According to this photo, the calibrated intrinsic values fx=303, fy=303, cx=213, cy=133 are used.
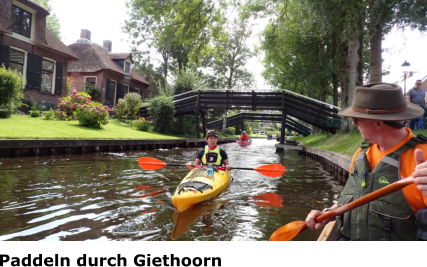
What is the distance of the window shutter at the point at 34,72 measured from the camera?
59.7 feet

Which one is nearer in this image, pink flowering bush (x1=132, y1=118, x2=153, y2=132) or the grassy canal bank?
the grassy canal bank

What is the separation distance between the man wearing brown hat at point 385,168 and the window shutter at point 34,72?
20075 mm

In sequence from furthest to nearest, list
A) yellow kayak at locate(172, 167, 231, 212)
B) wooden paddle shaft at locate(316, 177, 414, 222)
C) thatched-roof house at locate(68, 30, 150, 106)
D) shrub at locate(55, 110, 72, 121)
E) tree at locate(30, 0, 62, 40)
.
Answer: tree at locate(30, 0, 62, 40) < thatched-roof house at locate(68, 30, 150, 106) < shrub at locate(55, 110, 72, 121) < yellow kayak at locate(172, 167, 231, 212) < wooden paddle shaft at locate(316, 177, 414, 222)

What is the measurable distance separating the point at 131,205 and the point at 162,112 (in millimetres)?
16150

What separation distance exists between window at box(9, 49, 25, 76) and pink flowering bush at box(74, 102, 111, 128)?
19.1 ft

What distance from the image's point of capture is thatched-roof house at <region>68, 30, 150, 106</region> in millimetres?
26420

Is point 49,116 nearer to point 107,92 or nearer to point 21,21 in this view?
point 21,21

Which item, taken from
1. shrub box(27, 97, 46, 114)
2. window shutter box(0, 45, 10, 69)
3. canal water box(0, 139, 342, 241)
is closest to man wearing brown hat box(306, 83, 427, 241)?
canal water box(0, 139, 342, 241)

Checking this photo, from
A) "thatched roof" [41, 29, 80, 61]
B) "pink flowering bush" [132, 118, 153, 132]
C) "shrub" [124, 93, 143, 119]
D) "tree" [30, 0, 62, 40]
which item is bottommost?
"pink flowering bush" [132, 118, 153, 132]

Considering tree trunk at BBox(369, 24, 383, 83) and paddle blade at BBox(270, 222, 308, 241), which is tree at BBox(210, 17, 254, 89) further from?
paddle blade at BBox(270, 222, 308, 241)

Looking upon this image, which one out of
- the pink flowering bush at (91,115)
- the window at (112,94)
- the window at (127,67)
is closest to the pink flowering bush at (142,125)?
the pink flowering bush at (91,115)
